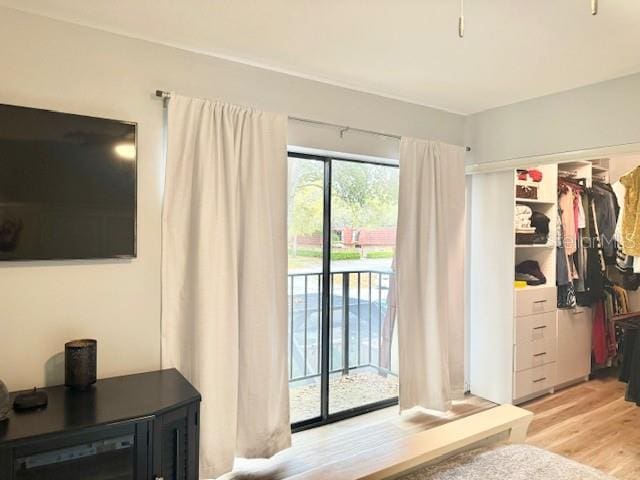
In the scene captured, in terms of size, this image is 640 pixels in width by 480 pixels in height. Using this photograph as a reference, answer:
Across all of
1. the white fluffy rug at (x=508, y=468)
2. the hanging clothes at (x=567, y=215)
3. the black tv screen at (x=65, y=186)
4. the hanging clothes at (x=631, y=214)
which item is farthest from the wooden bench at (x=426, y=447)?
the hanging clothes at (x=567, y=215)

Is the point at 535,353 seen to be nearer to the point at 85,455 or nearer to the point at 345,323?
the point at 345,323

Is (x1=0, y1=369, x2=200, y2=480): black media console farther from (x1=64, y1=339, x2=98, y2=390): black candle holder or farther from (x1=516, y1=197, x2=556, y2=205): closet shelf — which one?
(x1=516, y1=197, x2=556, y2=205): closet shelf

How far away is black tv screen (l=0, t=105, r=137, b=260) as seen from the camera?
1933mm

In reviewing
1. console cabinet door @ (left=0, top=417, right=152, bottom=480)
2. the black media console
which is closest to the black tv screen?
the black media console

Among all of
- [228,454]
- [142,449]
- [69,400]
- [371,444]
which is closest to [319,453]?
[371,444]

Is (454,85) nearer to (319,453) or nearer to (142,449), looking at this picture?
(319,453)

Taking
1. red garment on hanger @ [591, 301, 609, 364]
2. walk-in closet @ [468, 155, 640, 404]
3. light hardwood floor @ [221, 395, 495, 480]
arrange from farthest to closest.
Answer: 1. red garment on hanger @ [591, 301, 609, 364]
2. walk-in closet @ [468, 155, 640, 404]
3. light hardwood floor @ [221, 395, 495, 480]

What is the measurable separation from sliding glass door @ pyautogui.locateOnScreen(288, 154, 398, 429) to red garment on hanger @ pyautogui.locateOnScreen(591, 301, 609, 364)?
6.85 feet

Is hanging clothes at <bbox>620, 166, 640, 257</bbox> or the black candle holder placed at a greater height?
hanging clothes at <bbox>620, 166, 640, 257</bbox>

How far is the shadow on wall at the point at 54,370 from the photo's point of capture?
208cm

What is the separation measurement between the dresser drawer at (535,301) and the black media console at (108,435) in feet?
9.06

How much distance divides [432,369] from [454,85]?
207 centimetres

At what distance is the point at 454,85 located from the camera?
3027 mm

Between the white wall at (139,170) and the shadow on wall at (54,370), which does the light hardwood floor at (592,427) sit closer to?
the white wall at (139,170)
